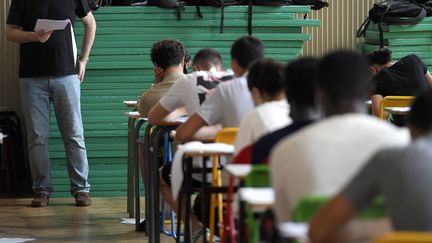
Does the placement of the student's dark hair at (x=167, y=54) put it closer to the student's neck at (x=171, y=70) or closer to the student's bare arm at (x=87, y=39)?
the student's neck at (x=171, y=70)

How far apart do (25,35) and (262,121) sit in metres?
4.76

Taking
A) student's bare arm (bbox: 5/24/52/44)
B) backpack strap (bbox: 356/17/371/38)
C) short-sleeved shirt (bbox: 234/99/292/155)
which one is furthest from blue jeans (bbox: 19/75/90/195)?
short-sleeved shirt (bbox: 234/99/292/155)

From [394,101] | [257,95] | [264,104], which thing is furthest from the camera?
[394,101]

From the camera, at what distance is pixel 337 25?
1186 cm

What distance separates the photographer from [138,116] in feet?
27.5

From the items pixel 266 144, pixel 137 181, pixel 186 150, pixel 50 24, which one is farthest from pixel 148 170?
pixel 266 144

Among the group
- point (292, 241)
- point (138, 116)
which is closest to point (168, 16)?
point (138, 116)

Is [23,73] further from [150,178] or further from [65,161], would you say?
[150,178]

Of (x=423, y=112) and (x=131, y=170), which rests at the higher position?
(x=423, y=112)

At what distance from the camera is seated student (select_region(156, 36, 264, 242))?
6.31 metres

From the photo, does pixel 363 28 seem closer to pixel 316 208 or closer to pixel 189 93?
pixel 189 93

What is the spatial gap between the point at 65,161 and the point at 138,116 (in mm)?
2277

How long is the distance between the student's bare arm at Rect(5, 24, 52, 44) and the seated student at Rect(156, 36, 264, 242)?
10.7ft

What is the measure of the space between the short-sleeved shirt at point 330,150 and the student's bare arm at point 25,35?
6003 millimetres
